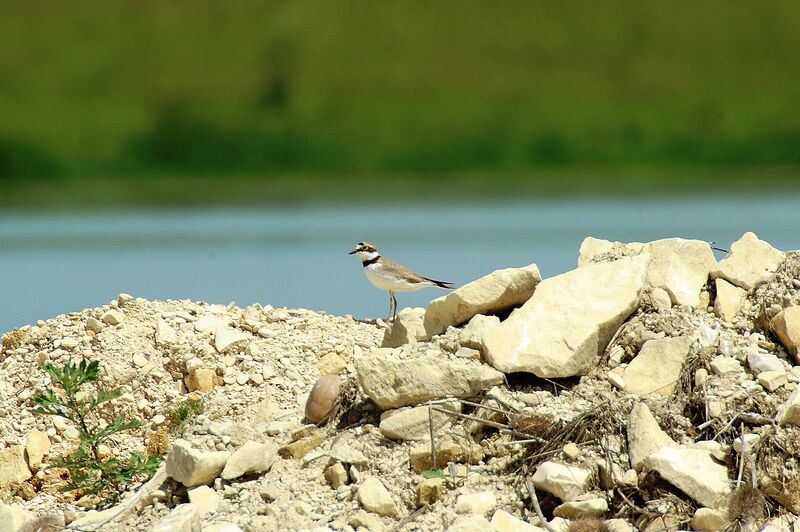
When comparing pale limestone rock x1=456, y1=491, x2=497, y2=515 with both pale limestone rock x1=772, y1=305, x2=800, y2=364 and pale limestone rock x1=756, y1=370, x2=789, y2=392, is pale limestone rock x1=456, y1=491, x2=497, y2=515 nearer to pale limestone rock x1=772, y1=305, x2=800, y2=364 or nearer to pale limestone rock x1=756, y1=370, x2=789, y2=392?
pale limestone rock x1=756, y1=370, x2=789, y2=392

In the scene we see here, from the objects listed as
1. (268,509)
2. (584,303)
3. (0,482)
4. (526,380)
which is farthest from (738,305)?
(0,482)

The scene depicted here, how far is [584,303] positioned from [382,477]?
147 cm

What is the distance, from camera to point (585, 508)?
4.59 metres

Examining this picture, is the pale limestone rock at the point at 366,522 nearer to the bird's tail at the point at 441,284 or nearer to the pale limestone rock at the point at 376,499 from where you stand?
the pale limestone rock at the point at 376,499

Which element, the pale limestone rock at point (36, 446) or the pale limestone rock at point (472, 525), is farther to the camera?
the pale limestone rock at point (36, 446)

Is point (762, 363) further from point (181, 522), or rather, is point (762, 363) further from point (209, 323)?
point (209, 323)

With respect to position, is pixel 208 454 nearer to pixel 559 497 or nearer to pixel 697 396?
pixel 559 497

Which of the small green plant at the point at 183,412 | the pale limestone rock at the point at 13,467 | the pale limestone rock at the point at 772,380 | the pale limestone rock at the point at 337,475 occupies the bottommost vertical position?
the pale limestone rock at the point at 13,467

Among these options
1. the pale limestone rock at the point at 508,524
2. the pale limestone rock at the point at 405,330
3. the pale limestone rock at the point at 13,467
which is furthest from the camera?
the pale limestone rock at the point at 13,467

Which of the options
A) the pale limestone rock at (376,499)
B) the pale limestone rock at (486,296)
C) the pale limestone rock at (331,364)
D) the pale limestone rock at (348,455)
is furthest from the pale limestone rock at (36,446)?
the pale limestone rock at (376,499)

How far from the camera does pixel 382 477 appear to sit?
510 centimetres

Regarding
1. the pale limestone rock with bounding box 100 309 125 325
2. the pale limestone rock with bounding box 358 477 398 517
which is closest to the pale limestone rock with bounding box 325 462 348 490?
the pale limestone rock with bounding box 358 477 398 517

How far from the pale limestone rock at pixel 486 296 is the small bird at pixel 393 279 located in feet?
5.98

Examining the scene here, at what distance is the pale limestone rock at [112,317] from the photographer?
26.1 feet
